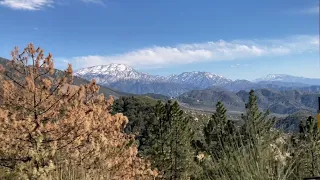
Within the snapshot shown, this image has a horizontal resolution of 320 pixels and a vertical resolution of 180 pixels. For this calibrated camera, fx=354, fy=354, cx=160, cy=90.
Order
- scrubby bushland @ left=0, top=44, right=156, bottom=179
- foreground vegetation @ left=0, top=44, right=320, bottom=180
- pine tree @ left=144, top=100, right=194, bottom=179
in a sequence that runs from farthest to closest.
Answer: pine tree @ left=144, top=100, right=194, bottom=179 → scrubby bushland @ left=0, top=44, right=156, bottom=179 → foreground vegetation @ left=0, top=44, right=320, bottom=180

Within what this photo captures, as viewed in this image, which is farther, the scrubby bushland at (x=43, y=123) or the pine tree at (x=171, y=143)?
the pine tree at (x=171, y=143)

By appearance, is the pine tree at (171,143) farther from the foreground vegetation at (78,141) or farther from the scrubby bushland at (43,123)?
the scrubby bushland at (43,123)

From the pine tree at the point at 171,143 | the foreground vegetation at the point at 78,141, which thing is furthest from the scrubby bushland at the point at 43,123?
the pine tree at the point at 171,143

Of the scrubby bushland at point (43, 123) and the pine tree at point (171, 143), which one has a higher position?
the scrubby bushland at point (43, 123)

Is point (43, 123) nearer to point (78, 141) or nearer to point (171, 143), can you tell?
point (78, 141)

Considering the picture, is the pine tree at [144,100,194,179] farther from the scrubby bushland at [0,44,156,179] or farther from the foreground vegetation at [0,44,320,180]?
the scrubby bushland at [0,44,156,179]

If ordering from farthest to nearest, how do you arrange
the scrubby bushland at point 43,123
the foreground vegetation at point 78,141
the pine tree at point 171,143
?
the pine tree at point 171,143 → the scrubby bushland at point 43,123 → the foreground vegetation at point 78,141

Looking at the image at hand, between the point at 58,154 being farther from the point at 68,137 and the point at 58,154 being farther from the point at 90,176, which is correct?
the point at 90,176

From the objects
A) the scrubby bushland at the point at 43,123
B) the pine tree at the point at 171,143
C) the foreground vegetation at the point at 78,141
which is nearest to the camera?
the foreground vegetation at the point at 78,141

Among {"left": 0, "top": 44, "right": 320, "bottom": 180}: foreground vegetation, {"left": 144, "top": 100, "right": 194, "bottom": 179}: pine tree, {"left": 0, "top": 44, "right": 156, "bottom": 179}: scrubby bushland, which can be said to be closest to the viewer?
{"left": 0, "top": 44, "right": 320, "bottom": 180}: foreground vegetation

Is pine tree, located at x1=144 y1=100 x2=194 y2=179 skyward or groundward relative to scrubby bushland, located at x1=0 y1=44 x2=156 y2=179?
groundward

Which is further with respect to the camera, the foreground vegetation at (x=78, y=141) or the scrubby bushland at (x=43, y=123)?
the scrubby bushland at (x=43, y=123)

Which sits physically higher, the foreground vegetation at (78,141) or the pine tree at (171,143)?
the foreground vegetation at (78,141)

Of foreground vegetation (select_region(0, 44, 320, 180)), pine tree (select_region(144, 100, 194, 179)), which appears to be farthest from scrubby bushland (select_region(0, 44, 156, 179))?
pine tree (select_region(144, 100, 194, 179))
